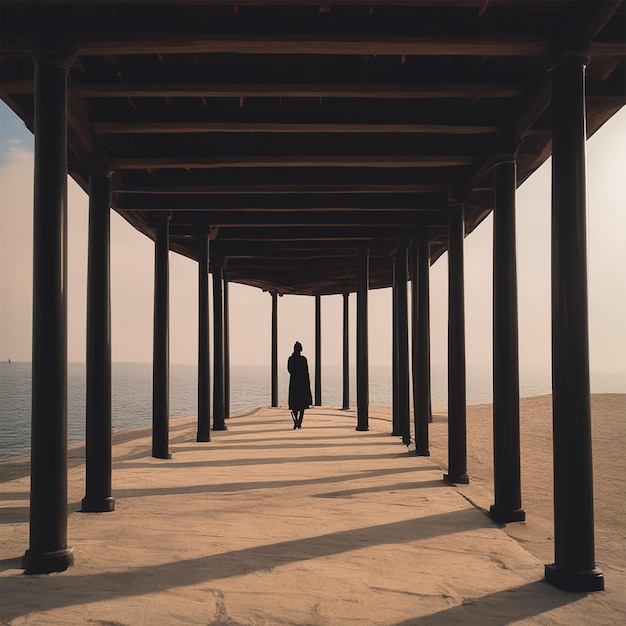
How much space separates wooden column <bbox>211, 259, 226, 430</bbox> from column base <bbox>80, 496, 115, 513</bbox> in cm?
929

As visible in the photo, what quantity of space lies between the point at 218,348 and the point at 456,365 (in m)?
9.04

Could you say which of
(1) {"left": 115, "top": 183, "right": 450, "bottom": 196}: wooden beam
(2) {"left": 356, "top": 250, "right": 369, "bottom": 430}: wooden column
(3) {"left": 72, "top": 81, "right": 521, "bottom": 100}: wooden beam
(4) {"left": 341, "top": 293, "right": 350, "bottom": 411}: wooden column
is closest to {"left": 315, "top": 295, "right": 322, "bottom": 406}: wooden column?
(4) {"left": 341, "top": 293, "right": 350, "bottom": 411}: wooden column

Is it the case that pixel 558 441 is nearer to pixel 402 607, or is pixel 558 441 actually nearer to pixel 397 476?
pixel 402 607

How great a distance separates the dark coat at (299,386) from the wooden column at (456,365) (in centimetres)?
777

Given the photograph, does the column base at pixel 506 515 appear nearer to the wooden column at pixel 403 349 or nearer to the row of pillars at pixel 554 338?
the row of pillars at pixel 554 338

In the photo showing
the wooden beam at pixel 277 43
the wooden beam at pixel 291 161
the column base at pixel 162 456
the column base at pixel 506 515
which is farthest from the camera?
the column base at pixel 162 456

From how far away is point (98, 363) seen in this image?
843 cm

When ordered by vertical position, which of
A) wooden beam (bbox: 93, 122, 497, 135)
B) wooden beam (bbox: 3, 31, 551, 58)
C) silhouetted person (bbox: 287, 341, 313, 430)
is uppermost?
wooden beam (bbox: 3, 31, 551, 58)

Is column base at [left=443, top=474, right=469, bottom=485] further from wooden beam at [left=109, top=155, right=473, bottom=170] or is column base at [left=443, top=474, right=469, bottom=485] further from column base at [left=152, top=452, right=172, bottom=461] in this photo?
column base at [left=152, top=452, right=172, bottom=461]

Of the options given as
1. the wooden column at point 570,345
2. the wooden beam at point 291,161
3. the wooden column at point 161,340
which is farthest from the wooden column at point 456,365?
the wooden column at point 161,340

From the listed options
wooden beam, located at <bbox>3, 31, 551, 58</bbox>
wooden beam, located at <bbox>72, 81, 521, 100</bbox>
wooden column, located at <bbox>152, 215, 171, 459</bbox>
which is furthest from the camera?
wooden column, located at <bbox>152, 215, 171, 459</bbox>

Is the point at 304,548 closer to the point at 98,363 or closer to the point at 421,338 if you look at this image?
the point at 98,363

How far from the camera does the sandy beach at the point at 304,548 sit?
5.14m

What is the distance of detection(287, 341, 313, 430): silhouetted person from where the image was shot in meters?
18.0
